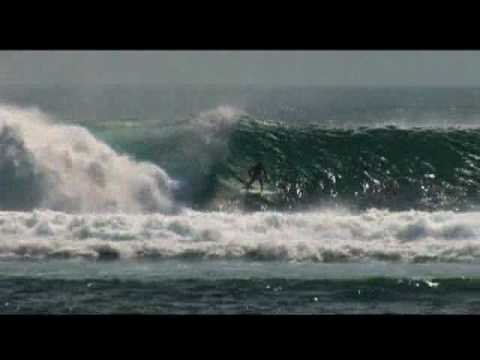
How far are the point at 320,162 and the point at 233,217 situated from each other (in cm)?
349

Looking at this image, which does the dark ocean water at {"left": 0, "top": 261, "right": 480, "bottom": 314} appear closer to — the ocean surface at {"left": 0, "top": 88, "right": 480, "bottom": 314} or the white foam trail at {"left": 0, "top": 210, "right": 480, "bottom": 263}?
the ocean surface at {"left": 0, "top": 88, "right": 480, "bottom": 314}

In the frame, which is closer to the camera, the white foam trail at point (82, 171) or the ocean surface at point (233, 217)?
the ocean surface at point (233, 217)

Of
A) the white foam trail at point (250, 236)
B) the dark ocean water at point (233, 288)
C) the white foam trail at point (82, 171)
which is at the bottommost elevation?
the dark ocean water at point (233, 288)

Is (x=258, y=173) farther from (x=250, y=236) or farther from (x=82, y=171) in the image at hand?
(x=250, y=236)

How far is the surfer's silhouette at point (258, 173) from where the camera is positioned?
15460 millimetres

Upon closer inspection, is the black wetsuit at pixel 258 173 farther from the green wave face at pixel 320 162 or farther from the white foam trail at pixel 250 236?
the white foam trail at pixel 250 236

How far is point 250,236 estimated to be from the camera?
12750 millimetres

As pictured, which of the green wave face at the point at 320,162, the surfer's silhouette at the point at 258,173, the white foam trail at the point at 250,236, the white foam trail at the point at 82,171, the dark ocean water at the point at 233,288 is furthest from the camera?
the surfer's silhouette at the point at 258,173

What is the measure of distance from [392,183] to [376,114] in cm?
2364

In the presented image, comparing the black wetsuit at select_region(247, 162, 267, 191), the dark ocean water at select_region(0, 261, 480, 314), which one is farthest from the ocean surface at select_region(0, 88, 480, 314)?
the black wetsuit at select_region(247, 162, 267, 191)

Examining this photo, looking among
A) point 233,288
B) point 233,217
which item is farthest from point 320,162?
point 233,288

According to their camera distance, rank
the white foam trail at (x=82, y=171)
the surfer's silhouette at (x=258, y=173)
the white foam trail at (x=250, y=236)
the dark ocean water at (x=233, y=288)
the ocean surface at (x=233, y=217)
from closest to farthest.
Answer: the dark ocean water at (x=233, y=288)
the ocean surface at (x=233, y=217)
the white foam trail at (x=250, y=236)
the white foam trail at (x=82, y=171)
the surfer's silhouette at (x=258, y=173)

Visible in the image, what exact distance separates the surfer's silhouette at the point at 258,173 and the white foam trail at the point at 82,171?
128 centimetres

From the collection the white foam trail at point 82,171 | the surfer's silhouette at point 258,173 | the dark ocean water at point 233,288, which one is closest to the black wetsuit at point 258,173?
the surfer's silhouette at point 258,173
